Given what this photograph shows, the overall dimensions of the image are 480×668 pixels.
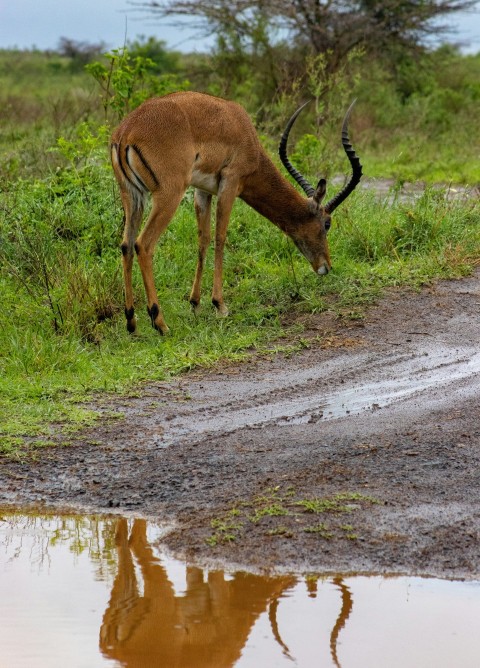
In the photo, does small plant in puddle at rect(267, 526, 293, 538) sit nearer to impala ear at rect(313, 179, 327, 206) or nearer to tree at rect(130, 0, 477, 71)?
impala ear at rect(313, 179, 327, 206)

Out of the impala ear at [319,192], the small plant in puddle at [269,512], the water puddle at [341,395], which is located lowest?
the small plant in puddle at [269,512]

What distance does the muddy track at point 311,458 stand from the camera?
4.05 m

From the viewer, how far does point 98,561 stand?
161 inches

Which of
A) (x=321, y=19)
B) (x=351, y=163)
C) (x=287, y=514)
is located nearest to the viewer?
(x=287, y=514)

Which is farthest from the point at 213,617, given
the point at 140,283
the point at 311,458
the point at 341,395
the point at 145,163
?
the point at 140,283

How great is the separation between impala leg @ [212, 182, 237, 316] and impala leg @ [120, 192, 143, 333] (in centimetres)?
63

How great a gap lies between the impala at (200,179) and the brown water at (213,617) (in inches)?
136

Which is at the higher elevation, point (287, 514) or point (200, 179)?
point (200, 179)

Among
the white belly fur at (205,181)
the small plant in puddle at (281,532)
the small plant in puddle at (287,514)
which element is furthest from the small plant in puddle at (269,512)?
the white belly fur at (205,181)

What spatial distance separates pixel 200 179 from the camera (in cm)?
762

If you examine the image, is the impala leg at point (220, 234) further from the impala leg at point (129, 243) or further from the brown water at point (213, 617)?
the brown water at point (213, 617)

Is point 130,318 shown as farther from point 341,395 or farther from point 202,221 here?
point 341,395

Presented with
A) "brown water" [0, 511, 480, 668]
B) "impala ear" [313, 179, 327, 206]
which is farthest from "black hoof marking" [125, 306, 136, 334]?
"brown water" [0, 511, 480, 668]

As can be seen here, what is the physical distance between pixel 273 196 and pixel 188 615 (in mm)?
4947
